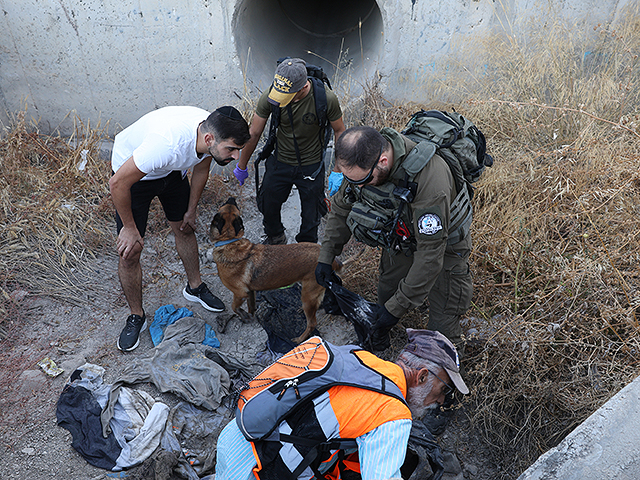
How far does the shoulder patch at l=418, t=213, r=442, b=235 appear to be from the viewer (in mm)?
2252

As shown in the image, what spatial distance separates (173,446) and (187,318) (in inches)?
48.0

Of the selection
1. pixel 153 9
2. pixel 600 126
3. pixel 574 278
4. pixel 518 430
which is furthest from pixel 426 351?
pixel 153 9

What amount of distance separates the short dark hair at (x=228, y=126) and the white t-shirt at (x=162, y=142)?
0.73 feet

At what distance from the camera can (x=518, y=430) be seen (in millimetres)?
2623

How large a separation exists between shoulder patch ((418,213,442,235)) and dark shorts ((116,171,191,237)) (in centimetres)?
202

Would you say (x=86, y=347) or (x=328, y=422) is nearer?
(x=328, y=422)

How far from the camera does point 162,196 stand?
342 centimetres

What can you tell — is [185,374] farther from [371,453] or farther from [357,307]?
[371,453]

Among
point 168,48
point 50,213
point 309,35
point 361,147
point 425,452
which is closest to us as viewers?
point 425,452

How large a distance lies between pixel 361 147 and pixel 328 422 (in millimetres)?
1362

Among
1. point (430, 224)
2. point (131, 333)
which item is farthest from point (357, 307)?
point (131, 333)

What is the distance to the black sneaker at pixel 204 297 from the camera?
386 cm

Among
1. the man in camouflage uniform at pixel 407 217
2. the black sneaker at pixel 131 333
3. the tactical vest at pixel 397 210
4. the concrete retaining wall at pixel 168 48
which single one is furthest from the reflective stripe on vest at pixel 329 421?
the concrete retaining wall at pixel 168 48

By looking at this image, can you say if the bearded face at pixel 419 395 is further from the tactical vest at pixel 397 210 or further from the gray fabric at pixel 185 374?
the gray fabric at pixel 185 374
